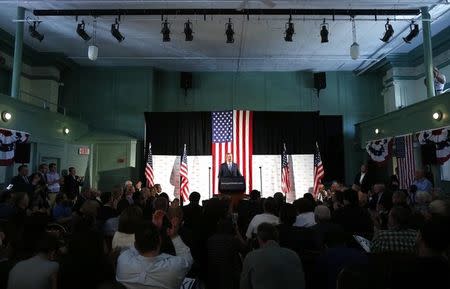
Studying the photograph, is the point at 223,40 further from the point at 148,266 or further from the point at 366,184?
the point at 148,266

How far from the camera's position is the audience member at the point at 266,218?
400 cm

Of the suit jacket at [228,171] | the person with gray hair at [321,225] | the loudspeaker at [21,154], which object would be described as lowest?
the person with gray hair at [321,225]

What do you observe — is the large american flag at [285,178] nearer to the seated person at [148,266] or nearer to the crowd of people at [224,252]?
the crowd of people at [224,252]

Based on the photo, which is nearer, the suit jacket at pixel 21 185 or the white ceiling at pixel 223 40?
the suit jacket at pixel 21 185

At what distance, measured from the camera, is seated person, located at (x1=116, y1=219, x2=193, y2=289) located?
2.09 metres

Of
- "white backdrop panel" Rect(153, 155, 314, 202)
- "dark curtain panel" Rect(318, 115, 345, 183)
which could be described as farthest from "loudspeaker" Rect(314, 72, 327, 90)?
"white backdrop panel" Rect(153, 155, 314, 202)

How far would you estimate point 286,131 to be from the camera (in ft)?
36.6

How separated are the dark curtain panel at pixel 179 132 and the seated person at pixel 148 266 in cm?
891

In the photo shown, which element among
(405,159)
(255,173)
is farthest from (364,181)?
(255,173)

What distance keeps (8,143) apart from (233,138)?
6.08 metres

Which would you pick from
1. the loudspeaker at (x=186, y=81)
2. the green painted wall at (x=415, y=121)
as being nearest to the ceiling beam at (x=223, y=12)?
the green painted wall at (x=415, y=121)

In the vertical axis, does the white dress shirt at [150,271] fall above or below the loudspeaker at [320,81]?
below

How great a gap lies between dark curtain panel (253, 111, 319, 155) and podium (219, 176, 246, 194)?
2.24 m

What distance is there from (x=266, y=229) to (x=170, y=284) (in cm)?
84
